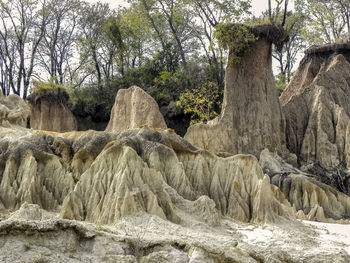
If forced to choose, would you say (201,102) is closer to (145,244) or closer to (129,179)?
(129,179)

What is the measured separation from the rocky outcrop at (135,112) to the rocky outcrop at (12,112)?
14.6 feet

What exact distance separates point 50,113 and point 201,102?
1007cm

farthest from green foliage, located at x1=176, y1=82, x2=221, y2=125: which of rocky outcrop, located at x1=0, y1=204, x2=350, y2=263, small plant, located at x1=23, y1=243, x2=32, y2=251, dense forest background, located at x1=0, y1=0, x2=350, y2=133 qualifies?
small plant, located at x1=23, y1=243, x2=32, y2=251

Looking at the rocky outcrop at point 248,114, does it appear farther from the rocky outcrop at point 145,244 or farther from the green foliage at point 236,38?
the rocky outcrop at point 145,244

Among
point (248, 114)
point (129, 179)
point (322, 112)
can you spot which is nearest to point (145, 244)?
point (129, 179)

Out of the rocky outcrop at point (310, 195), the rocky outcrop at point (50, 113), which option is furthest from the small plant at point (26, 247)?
the rocky outcrop at point (50, 113)

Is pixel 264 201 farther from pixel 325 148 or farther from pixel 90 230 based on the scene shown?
pixel 325 148

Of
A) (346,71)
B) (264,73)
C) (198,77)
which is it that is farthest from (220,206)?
(198,77)

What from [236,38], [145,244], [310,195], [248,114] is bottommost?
[310,195]

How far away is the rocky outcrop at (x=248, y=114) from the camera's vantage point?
2833cm

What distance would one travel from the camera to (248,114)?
29.3 m

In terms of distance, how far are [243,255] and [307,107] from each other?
19440 millimetres

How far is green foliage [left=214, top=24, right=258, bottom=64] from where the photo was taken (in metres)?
30.0

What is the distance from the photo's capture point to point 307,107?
3033 centimetres
